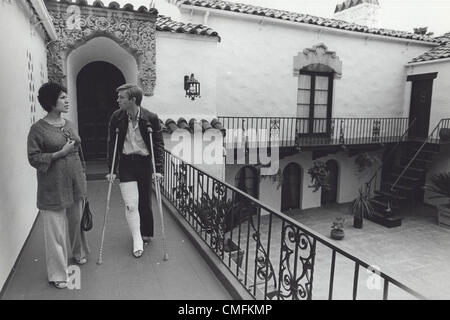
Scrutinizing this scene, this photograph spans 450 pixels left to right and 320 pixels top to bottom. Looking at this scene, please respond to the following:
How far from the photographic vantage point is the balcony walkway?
114 inches

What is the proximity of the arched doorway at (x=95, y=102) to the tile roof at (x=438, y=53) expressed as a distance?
11.4 meters

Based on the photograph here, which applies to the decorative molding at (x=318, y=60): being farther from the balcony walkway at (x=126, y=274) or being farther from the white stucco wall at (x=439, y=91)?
the balcony walkway at (x=126, y=274)

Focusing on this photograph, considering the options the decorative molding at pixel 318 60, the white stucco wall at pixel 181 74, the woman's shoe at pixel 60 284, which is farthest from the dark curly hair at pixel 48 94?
the decorative molding at pixel 318 60

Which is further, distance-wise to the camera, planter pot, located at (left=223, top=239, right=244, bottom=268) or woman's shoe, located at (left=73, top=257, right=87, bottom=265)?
woman's shoe, located at (left=73, top=257, right=87, bottom=265)

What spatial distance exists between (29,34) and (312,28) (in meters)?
9.89

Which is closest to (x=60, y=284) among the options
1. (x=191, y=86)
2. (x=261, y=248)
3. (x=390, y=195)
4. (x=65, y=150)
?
(x=65, y=150)

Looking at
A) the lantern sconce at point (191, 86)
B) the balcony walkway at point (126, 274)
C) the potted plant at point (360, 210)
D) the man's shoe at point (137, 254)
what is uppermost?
the lantern sconce at point (191, 86)

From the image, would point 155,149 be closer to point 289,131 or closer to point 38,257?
point 38,257

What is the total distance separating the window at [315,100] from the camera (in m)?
12.6

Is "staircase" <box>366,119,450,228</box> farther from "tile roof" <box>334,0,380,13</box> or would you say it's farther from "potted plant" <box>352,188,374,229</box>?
"tile roof" <box>334,0,380,13</box>

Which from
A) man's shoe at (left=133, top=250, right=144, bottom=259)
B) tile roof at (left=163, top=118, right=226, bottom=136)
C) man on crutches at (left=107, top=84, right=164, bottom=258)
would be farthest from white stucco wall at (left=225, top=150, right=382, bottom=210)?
man's shoe at (left=133, top=250, right=144, bottom=259)

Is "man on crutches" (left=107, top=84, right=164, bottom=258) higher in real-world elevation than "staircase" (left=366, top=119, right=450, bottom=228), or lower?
higher

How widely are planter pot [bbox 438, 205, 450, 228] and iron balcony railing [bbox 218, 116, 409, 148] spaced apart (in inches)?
114
